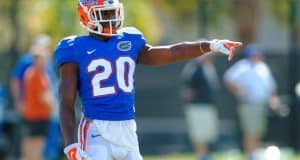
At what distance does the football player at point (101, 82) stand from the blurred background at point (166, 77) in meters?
7.64

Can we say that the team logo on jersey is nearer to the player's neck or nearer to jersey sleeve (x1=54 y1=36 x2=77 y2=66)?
the player's neck

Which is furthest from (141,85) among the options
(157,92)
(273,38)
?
(273,38)

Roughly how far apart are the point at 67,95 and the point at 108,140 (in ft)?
1.32

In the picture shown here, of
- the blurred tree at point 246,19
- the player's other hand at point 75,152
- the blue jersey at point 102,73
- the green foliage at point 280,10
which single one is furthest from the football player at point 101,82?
the blurred tree at point 246,19

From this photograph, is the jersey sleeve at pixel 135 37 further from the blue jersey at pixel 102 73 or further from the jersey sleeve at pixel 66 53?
the jersey sleeve at pixel 66 53

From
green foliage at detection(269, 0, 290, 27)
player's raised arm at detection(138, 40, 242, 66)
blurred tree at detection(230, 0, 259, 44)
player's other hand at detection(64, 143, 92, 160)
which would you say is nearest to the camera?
player's other hand at detection(64, 143, 92, 160)

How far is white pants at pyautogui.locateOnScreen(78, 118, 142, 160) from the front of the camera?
6574 mm

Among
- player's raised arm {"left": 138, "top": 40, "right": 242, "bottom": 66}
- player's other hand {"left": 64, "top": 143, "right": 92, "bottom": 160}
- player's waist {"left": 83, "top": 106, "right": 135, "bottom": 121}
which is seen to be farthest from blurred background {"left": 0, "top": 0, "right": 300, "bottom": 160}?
player's other hand {"left": 64, "top": 143, "right": 92, "bottom": 160}

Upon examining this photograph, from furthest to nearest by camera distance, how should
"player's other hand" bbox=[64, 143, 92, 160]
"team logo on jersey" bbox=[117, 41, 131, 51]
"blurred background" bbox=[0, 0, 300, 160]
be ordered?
1. "blurred background" bbox=[0, 0, 300, 160]
2. "team logo on jersey" bbox=[117, 41, 131, 51]
3. "player's other hand" bbox=[64, 143, 92, 160]

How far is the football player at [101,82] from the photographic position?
6.60 m

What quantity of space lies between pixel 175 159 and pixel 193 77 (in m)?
1.89

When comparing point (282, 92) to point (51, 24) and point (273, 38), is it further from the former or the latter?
point (273, 38)

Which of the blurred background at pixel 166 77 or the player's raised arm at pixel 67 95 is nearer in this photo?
the player's raised arm at pixel 67 95

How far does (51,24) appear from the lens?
690 inches
